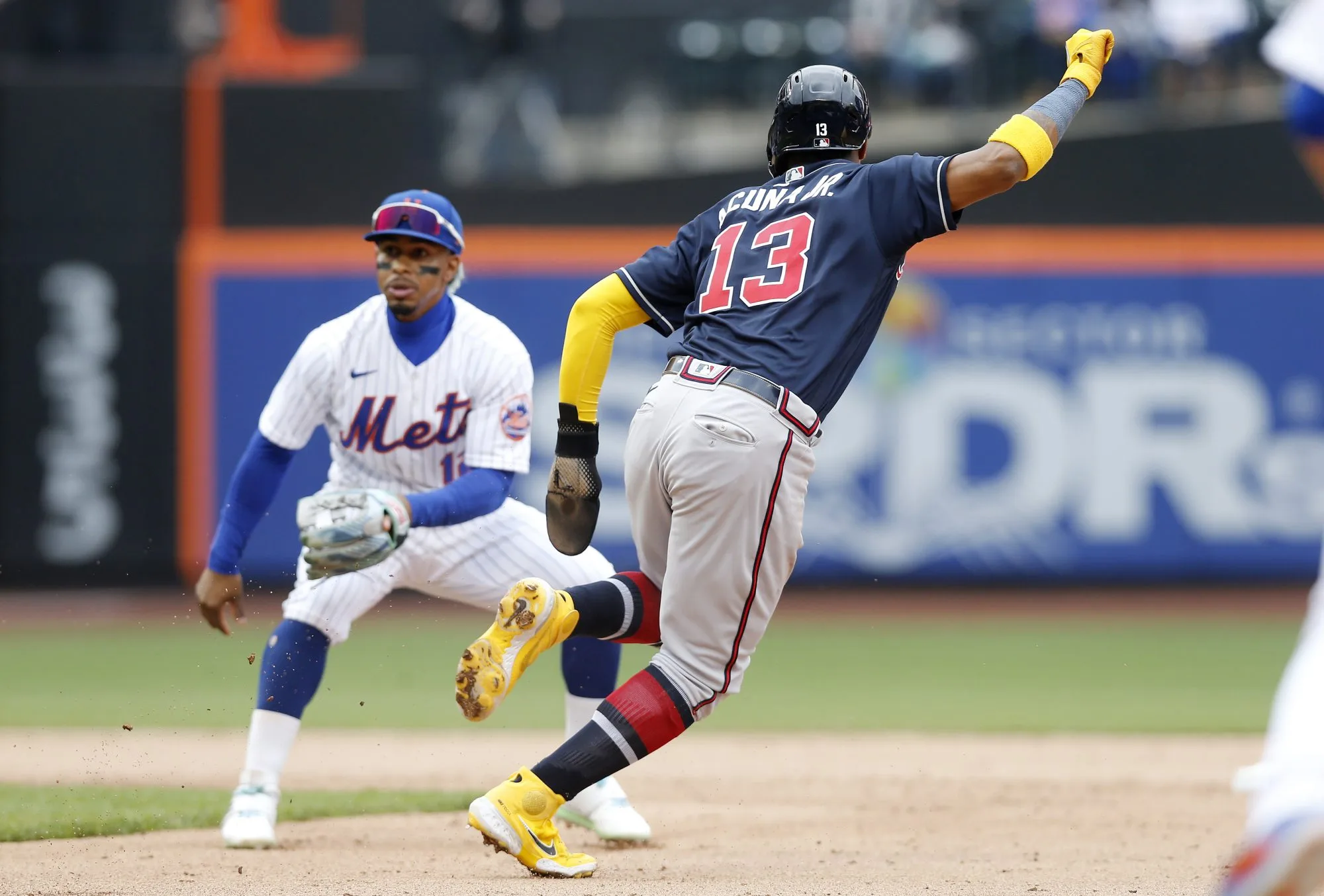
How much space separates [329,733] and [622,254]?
231 inches

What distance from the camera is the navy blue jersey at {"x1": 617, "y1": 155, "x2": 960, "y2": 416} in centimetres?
373

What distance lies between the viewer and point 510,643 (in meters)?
3.70

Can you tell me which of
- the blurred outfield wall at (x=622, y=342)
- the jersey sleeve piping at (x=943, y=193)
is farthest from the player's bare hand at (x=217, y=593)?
the blurred outfield wall at (x=622, y=342)

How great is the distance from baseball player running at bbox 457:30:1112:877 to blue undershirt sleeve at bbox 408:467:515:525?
0.48 metres

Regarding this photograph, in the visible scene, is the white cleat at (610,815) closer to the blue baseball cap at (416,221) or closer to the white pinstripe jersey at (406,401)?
the white pinstripe jersey at (406,401)

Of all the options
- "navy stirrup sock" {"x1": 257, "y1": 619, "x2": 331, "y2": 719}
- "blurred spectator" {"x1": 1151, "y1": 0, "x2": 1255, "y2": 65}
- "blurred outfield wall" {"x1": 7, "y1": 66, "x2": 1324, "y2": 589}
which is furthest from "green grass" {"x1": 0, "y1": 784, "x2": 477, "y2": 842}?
"blurred spectator" {"x1": 1151, "y1": 0, "x2": 1255, "y2": 65}

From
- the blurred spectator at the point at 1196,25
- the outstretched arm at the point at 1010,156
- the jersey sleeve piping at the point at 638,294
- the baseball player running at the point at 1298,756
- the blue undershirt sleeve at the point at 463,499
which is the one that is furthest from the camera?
the blurred spectator at the point at 1196,25

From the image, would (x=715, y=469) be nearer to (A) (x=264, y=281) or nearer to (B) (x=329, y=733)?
(B) (x=329, y=733)

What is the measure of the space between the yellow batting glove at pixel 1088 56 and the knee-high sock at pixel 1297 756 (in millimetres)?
2036

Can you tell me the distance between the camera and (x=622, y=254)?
12.5m

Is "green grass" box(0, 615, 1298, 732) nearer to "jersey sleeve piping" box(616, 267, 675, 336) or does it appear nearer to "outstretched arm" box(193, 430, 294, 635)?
"outstretched arm" box(193, 430, 294, 635)

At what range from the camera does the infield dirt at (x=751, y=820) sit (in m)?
3.98

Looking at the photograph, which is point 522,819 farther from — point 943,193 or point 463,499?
point 943,193

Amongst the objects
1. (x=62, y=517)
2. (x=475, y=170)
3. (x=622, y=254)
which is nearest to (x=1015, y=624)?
(x=622, y=254)
